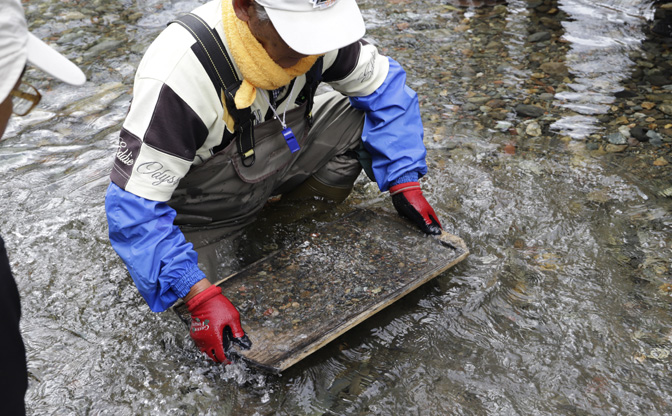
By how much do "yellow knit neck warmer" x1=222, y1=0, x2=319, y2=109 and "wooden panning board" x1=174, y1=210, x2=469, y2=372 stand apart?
2.71 ft

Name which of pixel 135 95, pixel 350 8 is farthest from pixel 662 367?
pixel 135 95

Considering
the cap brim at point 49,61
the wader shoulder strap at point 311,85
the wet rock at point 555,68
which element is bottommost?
the wet rock at point 555,68

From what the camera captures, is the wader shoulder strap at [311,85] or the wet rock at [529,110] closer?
the wader shoulder strap at [311,85]

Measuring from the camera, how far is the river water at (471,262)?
227 cm

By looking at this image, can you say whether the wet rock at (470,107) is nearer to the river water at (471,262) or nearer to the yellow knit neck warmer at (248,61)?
the river water at (471,262)

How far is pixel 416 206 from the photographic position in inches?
111

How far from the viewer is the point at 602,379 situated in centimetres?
226

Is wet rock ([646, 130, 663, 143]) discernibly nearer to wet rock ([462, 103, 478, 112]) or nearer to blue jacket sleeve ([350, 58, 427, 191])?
wet rock ([462, 103, 478, 112])

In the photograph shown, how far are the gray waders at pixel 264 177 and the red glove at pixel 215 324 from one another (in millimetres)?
514

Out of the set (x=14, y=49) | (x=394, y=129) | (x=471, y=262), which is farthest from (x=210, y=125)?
(x=471, y=262)

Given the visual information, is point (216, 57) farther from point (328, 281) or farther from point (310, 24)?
point (328, 281)

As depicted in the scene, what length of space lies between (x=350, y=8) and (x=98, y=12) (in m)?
4.95

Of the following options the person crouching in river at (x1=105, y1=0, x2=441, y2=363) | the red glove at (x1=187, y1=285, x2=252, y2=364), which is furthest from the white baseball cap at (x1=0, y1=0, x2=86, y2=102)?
the red glove at (x1=187, y1=285, x2=252, y2=364)

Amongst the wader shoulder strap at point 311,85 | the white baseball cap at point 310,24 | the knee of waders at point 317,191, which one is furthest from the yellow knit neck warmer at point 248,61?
the knee of waders at point 317,191
